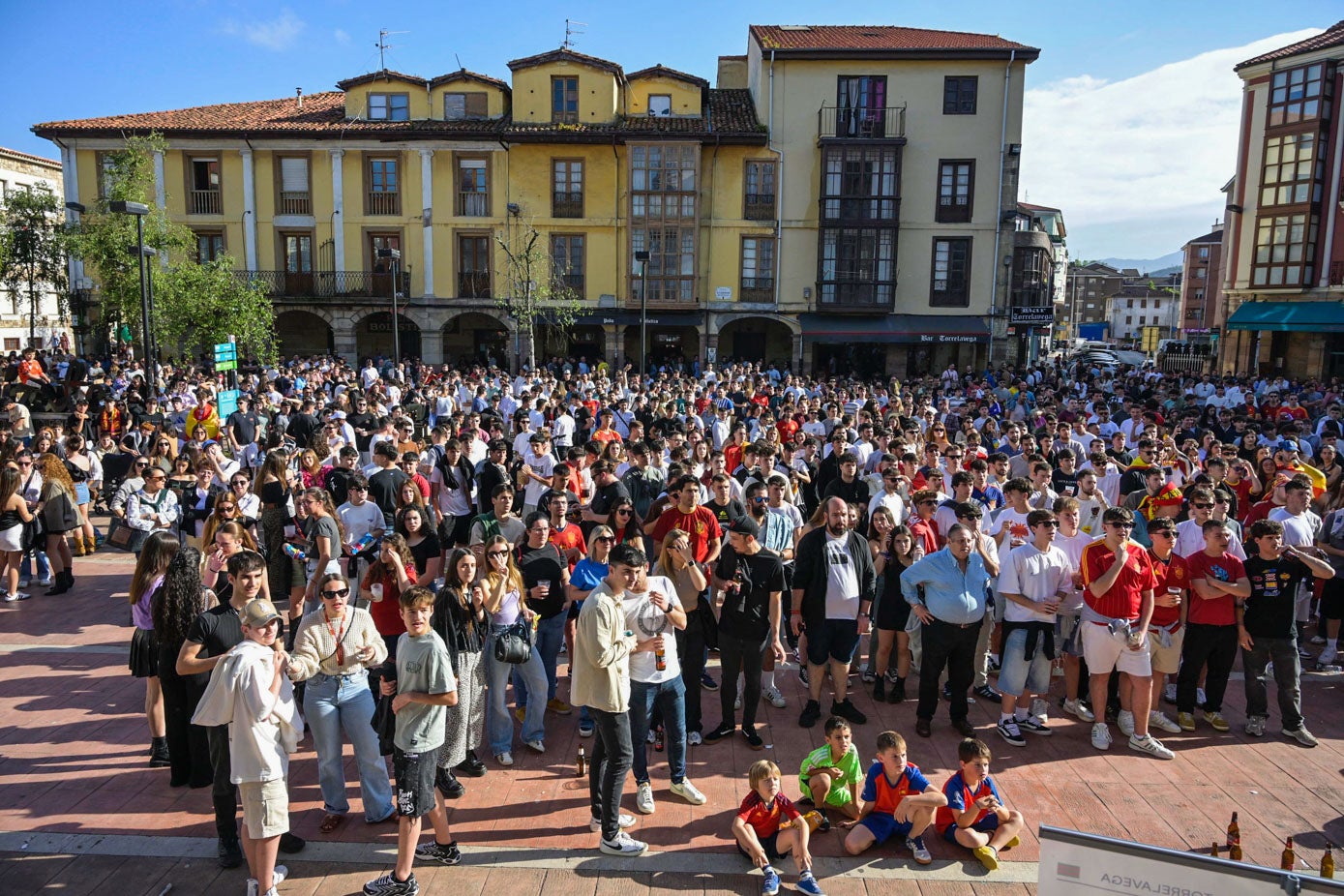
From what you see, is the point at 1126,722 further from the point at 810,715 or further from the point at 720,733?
the point at 720,733

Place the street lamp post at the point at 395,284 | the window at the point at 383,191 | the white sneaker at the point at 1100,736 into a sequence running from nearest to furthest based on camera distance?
the white sneaker at the point at 1100,736
the street lamp post at the point at 395,284
the window at the point at 383,191

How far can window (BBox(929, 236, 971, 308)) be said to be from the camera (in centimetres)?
3188

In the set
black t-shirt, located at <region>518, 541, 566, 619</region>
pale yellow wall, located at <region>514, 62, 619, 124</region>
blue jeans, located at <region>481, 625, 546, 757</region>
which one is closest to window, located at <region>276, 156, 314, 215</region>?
pale yellow wall, located at <region>514, 62, 619, 124</region>

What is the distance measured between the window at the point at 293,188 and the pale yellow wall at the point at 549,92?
808 centimetres

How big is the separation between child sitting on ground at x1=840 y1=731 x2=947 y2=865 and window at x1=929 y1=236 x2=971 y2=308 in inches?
1146

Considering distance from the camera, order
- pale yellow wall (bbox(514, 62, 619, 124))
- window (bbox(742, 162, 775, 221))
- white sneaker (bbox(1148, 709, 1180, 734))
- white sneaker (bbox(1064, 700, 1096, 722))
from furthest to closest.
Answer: window (bbox(742, 162, 775, 221)) < pale yellow wall (bbox(514, 62, 619, 124)) < white sneaker (bbox(1064, 700, 1096, 722)) < white sneaker (bbox(1148, 709, 1180, 734))

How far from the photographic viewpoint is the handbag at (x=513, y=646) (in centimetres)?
591

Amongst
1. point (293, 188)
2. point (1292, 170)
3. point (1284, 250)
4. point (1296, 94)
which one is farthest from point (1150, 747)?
point (1296, 94)

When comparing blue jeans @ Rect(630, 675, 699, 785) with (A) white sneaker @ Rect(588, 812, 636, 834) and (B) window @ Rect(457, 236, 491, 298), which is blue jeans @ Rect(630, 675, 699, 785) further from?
(B) window @ Rect(457, 236, 491, 298)

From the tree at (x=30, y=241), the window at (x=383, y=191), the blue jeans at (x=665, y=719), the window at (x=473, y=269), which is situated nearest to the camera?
the blue jeans at (x=665, y=719)

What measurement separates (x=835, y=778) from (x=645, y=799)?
1195 mm

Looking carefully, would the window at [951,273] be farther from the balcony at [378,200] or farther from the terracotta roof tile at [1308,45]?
the balcony at [378,200]

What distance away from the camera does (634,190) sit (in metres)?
31.2

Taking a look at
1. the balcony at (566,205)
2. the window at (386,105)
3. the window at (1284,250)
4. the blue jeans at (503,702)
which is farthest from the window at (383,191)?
the window at (1284,250)
